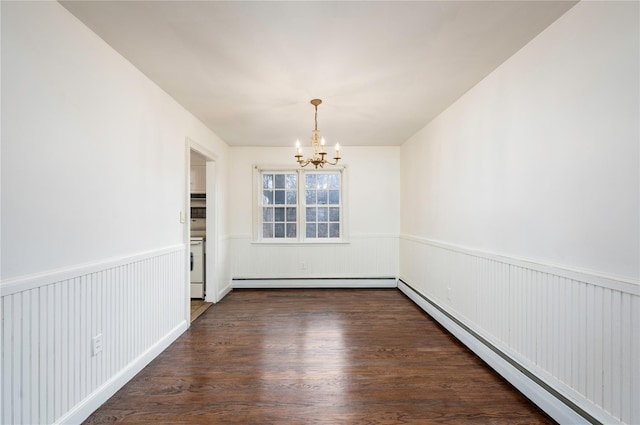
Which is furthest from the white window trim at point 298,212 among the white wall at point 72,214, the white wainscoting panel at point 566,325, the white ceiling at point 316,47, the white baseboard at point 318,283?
the white wainscoting panel at point 566,325

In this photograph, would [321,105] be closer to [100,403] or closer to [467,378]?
[467,378]

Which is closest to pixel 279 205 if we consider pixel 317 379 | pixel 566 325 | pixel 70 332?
pixel 317 379

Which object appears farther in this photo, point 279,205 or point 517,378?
point 279,205

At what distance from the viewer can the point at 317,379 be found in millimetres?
2209

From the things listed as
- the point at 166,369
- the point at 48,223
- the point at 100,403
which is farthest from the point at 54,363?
the point at 166,369

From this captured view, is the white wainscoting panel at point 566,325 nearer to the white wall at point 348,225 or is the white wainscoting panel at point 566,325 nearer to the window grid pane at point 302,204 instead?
the white wall at point 348,225

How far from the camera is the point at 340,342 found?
112 inches

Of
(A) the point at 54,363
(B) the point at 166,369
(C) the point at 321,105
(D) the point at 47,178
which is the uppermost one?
(C) the point at 321,105

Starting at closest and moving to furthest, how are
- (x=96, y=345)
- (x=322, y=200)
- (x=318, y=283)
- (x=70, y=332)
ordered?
(x=70, y=332)
(x=96, y=345)
(x=318, y=283)
(x=322, y=200)

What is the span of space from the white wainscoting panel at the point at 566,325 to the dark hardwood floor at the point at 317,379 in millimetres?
323

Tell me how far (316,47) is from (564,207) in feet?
6.15

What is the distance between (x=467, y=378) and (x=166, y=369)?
242cm

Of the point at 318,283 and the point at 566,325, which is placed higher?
the point at 566,325

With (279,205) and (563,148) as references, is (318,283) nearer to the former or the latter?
(279,205)
